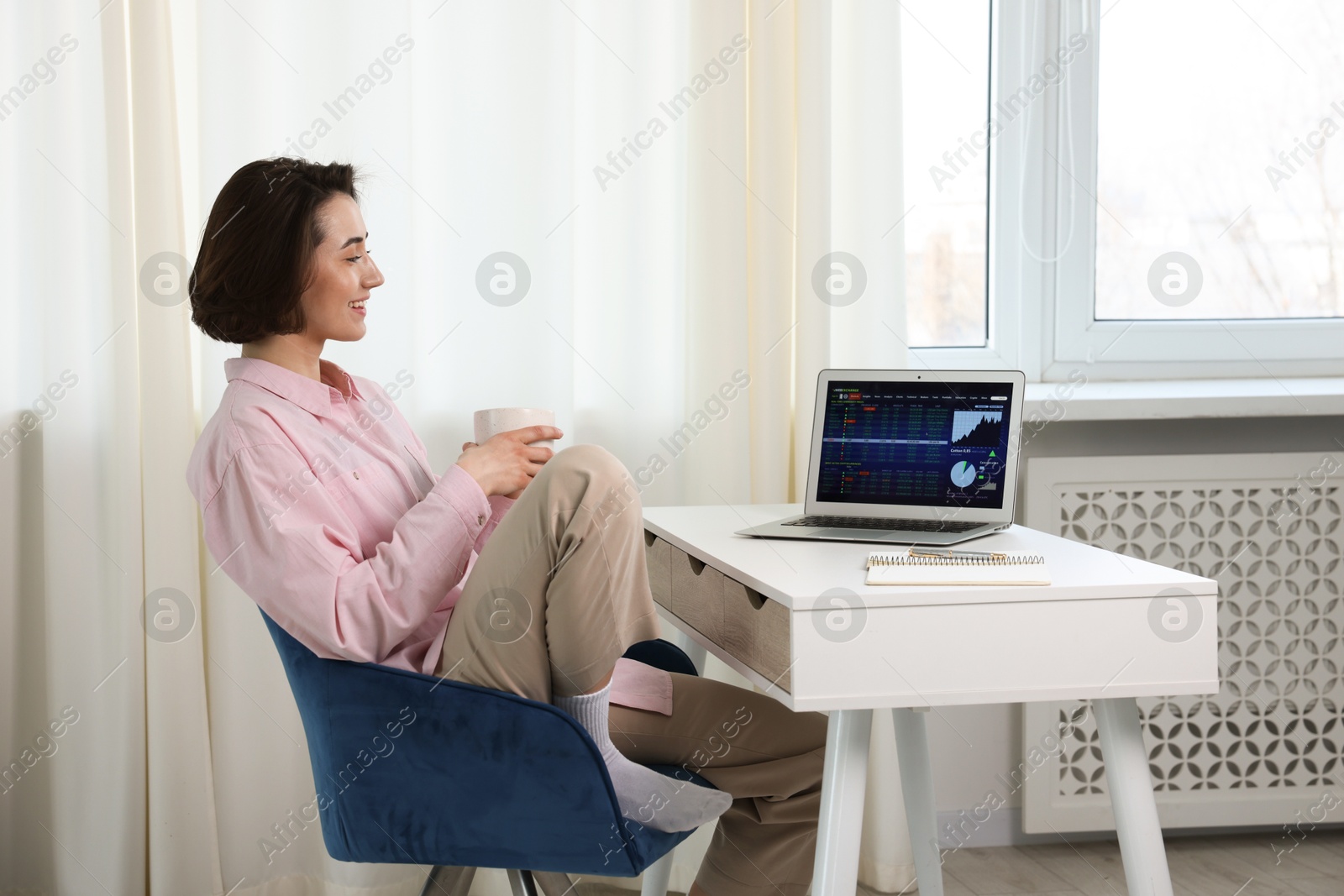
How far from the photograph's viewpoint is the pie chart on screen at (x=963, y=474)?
4.97 ft

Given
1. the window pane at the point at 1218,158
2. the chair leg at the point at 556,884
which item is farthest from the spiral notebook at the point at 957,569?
the window pane at the point at 1218,158

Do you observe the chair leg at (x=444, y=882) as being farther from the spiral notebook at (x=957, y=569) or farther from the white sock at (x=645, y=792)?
the spiral notebook at (x=957, y=569)

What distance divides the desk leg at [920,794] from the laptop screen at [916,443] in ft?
0.96

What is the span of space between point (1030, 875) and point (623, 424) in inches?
42.4

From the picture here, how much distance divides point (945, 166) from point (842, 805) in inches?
57.8

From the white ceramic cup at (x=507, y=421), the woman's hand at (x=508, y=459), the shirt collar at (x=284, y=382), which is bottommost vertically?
the woman's hand at (x=508, y=459)

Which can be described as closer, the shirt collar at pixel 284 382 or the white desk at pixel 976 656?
the white desk at pixel 976 656

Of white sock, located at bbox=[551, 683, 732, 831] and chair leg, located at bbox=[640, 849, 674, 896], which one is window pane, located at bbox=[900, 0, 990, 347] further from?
white sock, located at bbox=[551, 683, 732, 831]

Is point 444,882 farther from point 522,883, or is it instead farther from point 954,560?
point 954,560

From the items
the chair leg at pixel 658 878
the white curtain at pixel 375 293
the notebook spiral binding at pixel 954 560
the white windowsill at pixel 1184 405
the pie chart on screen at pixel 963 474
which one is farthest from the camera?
the white windowsill at pixel 1184 405

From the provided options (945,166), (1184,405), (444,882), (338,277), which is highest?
(945,166)

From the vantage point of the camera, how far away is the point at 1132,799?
3.75 feet

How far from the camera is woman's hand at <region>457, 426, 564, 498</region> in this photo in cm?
121

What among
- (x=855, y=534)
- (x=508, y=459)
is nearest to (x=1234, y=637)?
(x=855, y=534)
